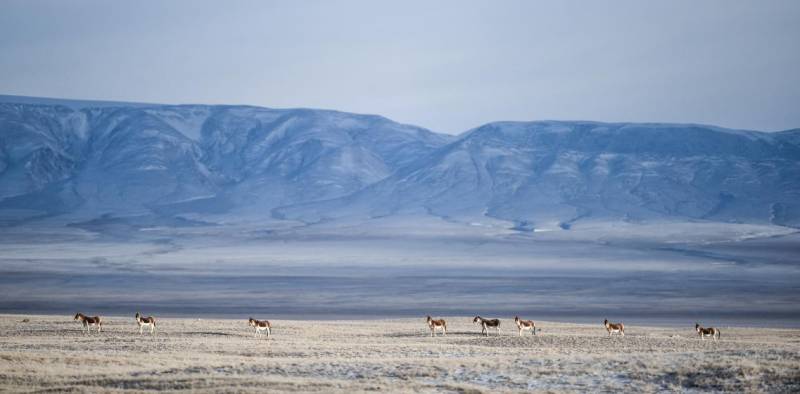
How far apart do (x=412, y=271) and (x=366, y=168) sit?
97.3 m

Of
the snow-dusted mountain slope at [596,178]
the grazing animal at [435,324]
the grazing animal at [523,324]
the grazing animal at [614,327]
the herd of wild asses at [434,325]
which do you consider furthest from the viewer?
the snow-dusted mountain slope at [596,178]

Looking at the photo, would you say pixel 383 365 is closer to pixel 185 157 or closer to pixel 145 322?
pixel 145 322

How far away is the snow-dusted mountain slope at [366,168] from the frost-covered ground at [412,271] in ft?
59.8

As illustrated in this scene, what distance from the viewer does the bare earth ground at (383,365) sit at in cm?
1708

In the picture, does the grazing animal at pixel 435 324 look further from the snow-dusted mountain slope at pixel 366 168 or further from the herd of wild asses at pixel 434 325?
the snow-dusted mountain slope at pixel 366 168

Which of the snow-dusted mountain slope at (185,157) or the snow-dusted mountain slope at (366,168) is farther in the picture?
the snow-dusted mountain slope at (185,157)

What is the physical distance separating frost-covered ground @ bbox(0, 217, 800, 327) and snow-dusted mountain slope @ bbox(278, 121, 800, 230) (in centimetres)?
1495

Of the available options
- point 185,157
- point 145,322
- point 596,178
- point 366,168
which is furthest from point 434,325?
point 185,157

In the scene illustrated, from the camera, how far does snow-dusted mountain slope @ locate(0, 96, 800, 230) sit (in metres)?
138

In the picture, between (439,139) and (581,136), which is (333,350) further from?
(439,139)

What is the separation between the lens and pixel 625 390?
54.9ft

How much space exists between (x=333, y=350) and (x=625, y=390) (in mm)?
9178

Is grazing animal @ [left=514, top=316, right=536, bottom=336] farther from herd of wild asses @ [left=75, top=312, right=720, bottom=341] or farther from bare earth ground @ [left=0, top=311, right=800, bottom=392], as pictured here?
bare earth ground @ [left=0, top=311, right=800, bottom=392]

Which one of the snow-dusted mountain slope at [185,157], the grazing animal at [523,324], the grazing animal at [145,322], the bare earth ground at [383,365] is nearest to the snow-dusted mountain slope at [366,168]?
the snow-dusted mountain slope at [185,157]
